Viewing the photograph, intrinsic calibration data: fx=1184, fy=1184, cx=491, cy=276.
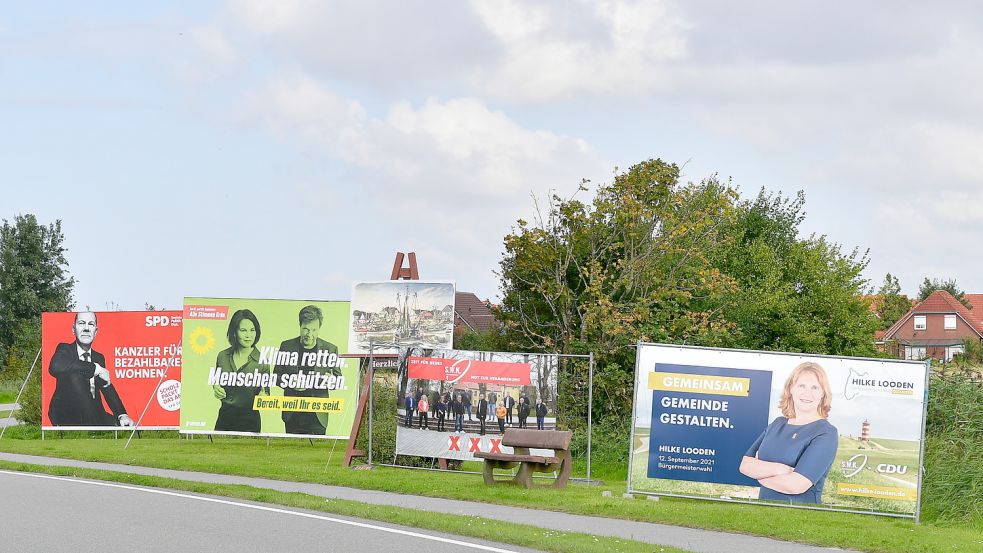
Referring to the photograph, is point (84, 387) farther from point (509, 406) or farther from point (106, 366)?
point (509, 406)

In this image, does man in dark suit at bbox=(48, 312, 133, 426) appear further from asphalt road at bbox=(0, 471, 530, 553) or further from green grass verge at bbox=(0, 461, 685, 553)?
asphalt road at bbox=(0, 471, 530, 553)

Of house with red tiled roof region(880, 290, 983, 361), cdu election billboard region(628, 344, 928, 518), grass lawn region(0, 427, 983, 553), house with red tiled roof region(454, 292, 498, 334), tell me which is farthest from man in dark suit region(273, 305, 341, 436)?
house with red tiled roof region(880, 290, 983, 361)

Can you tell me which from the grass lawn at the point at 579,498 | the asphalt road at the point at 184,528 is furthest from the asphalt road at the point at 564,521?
the asphalt road at the point at 184,528

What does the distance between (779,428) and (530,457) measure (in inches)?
150

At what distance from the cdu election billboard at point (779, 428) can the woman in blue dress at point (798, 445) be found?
0.01m

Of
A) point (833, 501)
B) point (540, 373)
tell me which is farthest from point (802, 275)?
point (833, 501)

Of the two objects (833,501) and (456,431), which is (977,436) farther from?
(456,431)

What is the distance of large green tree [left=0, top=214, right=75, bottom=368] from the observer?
74.2m

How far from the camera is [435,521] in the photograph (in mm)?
13398

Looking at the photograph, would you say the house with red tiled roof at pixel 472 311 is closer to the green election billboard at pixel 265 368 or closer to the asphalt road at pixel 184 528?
the green election billboard at pixel 265 368

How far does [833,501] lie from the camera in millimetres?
16016

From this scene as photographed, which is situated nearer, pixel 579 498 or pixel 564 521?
pixel 564 521

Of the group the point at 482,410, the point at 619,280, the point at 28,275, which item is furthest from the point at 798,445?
the point at 28,275

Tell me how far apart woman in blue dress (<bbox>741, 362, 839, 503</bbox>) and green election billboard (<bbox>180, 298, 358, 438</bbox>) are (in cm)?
1331
